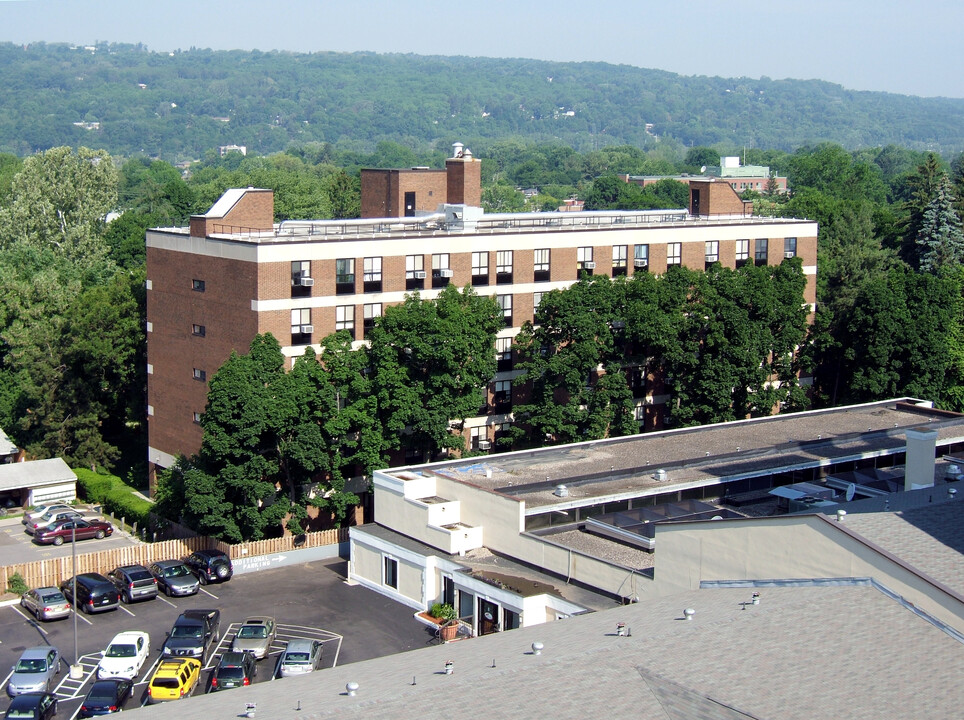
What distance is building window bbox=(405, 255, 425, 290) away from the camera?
206ft

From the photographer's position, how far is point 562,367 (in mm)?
62250

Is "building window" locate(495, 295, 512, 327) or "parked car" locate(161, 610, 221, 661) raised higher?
"building window" locate(495, 295, 512, 327)

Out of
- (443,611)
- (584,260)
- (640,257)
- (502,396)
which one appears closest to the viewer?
(443,611)

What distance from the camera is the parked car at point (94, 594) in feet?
164

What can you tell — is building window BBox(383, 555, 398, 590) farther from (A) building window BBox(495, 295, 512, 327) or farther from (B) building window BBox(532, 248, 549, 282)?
(B) building window BBox(532, 248, 549, 282)

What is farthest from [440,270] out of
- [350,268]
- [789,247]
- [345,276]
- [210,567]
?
[789,247]

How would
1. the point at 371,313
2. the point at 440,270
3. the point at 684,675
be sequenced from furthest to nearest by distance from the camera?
the point at 440,270 < the point at 371,313 < the point at 684,675

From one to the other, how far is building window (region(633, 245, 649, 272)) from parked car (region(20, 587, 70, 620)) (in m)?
35.4

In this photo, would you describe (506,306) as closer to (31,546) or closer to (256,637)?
(256,637)

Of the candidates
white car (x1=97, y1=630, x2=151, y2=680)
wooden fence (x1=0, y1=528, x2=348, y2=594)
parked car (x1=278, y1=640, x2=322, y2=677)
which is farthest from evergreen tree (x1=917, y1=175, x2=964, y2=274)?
white car (x1=97, y1=630, x2=151, y2=680)

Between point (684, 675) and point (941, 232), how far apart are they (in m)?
84.1

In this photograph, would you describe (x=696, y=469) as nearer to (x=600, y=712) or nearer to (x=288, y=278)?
(x=288, y=278)

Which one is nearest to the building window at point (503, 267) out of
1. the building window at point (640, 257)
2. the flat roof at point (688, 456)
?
the building window at point (640, 257)

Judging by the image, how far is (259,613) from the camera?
163 feet
